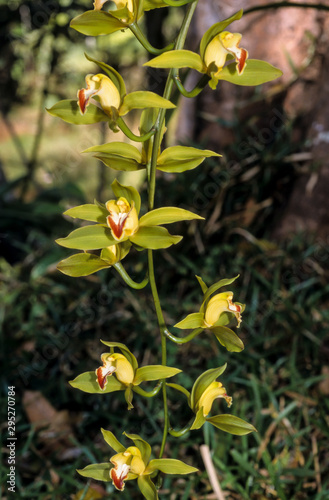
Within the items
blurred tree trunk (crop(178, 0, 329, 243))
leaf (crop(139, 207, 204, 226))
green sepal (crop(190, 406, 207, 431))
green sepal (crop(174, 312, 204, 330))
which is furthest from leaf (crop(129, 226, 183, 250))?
blurred tree trunk (crop(178, 0, 329, 243))

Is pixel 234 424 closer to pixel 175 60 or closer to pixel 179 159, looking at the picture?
pixel 179 159

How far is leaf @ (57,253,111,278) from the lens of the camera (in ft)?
2.10

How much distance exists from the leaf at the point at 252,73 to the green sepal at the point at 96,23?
137 mm

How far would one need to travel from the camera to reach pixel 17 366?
1.50 meters

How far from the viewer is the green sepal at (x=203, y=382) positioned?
27.4 inches

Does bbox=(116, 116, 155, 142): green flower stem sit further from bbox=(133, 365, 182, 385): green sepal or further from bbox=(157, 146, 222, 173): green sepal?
bbox=(133, 365, 182, 385): green sepal

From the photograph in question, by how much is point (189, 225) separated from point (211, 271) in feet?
0.60

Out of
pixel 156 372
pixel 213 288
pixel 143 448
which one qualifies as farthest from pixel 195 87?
pixel 143 448

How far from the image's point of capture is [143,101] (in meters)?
0.60

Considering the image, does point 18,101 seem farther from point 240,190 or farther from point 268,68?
point 268,68

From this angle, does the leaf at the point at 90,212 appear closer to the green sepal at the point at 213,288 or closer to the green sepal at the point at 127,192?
the green sepal at the point at 127,192

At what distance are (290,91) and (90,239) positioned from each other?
1.45 m

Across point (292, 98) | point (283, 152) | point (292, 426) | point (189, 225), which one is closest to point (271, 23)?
point (292, 98)

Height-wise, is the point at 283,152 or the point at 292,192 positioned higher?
the point at 283,152
